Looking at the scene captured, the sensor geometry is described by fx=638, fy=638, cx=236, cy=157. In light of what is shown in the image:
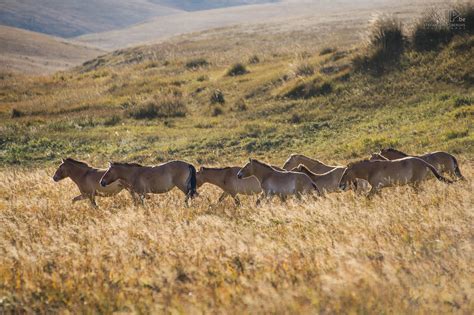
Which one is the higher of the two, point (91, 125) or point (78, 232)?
point (78, 232)

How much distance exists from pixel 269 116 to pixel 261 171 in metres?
13.2

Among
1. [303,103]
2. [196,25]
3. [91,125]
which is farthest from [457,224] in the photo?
[196,25]

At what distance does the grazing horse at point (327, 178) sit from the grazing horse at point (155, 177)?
93.4 inches

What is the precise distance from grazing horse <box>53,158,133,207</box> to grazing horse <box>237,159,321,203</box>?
2.90m

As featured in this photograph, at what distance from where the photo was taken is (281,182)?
12719 millimetres

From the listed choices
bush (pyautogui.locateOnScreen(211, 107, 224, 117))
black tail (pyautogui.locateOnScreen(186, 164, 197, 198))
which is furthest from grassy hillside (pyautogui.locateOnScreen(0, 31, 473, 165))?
black tail (pyautogui.locateOnScreen(186, 164, 197, 198))

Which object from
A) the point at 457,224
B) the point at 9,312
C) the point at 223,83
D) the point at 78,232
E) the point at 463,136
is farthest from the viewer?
the point at 223,83

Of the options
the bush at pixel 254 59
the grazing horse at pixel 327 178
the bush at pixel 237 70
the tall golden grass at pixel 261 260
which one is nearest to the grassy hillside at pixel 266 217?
the tall golden grass at pixel 261 260

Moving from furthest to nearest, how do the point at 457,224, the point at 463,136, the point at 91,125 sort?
the point at 91,125, the point at 463,136, the point at 457,224

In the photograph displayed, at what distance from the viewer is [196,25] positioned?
18650 cm

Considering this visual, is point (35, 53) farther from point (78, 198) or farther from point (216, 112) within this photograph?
point (78, 198)

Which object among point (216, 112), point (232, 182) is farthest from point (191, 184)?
point (216, 112)

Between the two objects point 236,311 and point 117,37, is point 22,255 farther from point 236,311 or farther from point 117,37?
point 117,37

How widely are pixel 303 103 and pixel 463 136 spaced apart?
9229 millimetres
